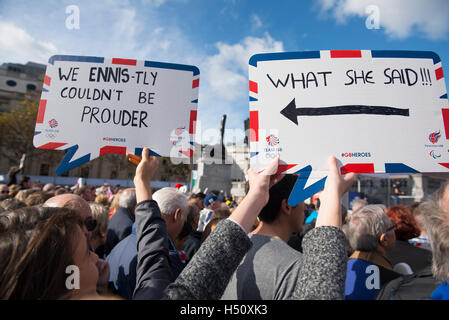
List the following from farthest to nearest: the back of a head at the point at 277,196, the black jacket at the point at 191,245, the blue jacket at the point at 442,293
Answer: the black jacket at the point at 191,245, the back of a head at the point at 277,196, the blue jacket at the point at 442,293

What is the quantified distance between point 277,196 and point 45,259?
3.80 ft

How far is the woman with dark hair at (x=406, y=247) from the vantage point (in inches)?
114

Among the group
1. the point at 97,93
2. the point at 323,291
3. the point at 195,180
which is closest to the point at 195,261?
the point at 323,291

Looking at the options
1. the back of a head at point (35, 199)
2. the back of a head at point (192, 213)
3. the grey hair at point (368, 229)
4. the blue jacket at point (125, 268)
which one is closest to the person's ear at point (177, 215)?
the blue jacket at point (125, 268)

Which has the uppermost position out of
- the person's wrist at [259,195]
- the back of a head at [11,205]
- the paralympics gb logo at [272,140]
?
the paralympics gb logo at [272,140]

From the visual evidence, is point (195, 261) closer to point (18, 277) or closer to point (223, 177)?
point (18, 277)

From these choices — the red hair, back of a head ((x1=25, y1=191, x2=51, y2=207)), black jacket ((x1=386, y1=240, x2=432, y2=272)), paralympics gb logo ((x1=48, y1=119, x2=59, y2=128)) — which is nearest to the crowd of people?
paralympics gb logo ((x1=48, y1=119, x2=59, y2=128))

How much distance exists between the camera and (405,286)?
1609 mm

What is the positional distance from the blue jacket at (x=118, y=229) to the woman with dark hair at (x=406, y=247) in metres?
2.99

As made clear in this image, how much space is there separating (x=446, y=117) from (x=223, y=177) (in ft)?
59.1

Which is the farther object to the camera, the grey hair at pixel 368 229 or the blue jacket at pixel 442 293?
the grey hair at pixel 368 229

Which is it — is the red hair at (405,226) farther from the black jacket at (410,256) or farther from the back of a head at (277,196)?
the back of a head at (277,196)

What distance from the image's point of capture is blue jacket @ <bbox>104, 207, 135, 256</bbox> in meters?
3.45

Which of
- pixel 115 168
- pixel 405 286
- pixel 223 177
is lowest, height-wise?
pixel 405 286
